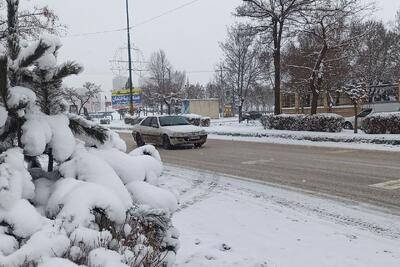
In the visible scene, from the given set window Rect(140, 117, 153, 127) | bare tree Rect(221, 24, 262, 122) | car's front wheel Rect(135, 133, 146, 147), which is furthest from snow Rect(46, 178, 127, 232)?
bare tree Rect(221, 24, 262, 122)

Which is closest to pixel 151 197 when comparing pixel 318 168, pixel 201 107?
pixel 318 168

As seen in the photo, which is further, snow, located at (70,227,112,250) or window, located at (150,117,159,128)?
window, located at (150,117,159,128)

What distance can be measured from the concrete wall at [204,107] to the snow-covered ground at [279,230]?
4190 cm

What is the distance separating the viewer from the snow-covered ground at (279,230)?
16.2 feet

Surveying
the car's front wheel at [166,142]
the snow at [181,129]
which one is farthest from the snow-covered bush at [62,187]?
the car's front wheel at [166,142]

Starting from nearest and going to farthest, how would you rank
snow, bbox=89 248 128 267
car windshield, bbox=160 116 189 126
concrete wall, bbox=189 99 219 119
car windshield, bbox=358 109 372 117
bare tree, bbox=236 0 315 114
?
snow, bbox=89 248 128 267 < car windshield, bbox=160 116 189 126 < bare tree, bbox=236 0 315 114 < car windshield, bbox=358 109 372 117 < concrete wall, bbox=189 99 219 119

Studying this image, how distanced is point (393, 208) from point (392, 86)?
95.1ft

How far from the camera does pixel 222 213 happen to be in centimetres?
738

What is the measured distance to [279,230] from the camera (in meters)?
6.26

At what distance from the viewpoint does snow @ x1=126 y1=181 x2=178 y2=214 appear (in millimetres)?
3816

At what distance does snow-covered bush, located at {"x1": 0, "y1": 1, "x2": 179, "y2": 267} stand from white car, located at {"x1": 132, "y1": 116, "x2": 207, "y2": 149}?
14615 millimetres

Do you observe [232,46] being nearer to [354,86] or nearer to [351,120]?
[351,120]

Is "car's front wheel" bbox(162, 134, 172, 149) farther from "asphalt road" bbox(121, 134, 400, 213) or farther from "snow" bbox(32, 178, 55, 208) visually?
"snow" bbox(32, 178, 55, 208)

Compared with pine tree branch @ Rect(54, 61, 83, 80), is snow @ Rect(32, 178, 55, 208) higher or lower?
lower
